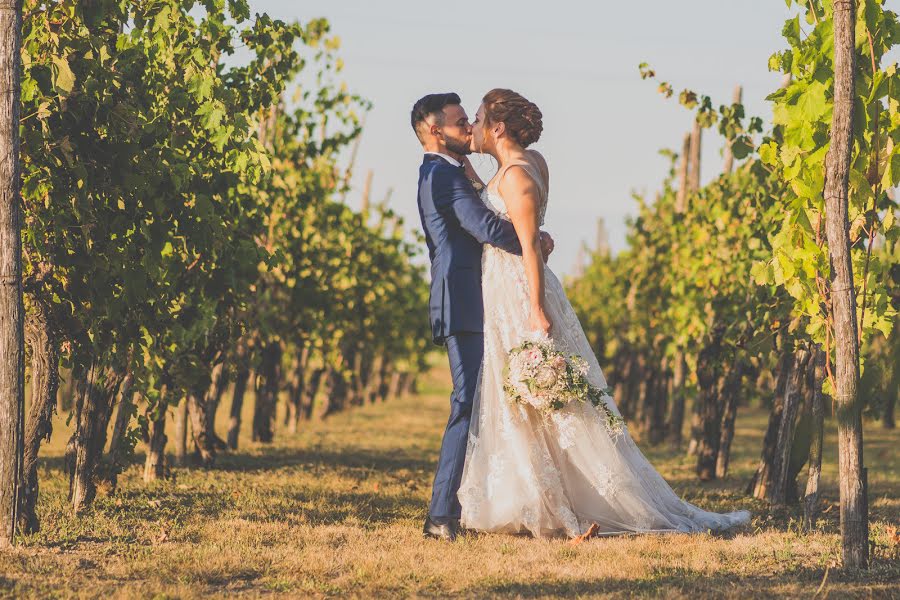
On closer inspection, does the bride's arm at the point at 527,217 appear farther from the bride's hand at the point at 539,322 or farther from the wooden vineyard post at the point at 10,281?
the wooden vineyard post at the point at 10,281

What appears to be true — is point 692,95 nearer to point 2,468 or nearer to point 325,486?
point 325,486

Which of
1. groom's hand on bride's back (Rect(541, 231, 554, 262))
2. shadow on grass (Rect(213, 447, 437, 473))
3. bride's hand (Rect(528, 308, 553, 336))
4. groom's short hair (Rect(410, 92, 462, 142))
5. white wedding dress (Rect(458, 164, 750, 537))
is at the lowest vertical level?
shadow on grass (Rect(213, 447, 437, 473))

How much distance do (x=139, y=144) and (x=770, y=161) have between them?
12.0ft

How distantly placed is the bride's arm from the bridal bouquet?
0.27 m

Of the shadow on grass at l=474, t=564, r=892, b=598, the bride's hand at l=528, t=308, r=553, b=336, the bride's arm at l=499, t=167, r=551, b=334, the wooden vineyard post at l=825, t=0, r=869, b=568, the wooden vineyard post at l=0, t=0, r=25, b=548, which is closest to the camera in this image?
the shadow on grass at l=474, t=564, r=892, b=598

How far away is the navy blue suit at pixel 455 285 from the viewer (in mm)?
6000

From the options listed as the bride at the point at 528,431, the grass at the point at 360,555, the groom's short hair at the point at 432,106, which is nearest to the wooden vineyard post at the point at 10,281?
the grass at the point at 360,555

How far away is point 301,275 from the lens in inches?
602

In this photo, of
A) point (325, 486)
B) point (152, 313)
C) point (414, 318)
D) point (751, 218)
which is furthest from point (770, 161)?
point (414, 318)

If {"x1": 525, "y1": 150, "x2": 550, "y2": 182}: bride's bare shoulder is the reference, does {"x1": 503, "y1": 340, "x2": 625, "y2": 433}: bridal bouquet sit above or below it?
below

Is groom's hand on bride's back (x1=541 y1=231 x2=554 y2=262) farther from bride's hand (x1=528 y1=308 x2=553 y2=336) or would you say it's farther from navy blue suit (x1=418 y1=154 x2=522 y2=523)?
bride's hand (x1=528 y1=308 x2=553 y2=336)

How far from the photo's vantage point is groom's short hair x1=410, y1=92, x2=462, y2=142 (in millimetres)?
6152

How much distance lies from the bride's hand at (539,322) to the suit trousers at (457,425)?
1.01 feet

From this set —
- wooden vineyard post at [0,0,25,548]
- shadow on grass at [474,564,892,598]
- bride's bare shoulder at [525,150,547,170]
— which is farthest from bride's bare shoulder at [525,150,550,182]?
wooden vineyard post at [0,0,25,548]
